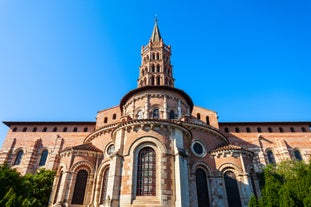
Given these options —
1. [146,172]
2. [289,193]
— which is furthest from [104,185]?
[289,193]

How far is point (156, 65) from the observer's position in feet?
115

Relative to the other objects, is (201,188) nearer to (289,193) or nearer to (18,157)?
(289,193)

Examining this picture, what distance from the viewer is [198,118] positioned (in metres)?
33.4

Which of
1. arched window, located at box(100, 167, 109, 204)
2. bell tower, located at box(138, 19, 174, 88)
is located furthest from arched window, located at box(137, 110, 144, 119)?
bell tower, located at box(138, 19, 174, 88)

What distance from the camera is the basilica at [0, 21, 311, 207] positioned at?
15062 mm

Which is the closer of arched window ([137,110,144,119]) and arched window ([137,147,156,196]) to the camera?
arched window ([137,147,156,196])

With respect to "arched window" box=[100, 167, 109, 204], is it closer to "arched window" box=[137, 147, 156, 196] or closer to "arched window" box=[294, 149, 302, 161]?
"arched window" box=[137, 147, 156, 196]

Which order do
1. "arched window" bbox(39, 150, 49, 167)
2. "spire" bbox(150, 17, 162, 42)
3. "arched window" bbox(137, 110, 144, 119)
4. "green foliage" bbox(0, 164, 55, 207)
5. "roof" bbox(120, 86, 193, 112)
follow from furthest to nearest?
1. "spire" bbox(150, 17, 162, 42)
2. "arched window" bbox(39, 150, 49, 167)
3. "roof" bbox(120, 86, 193, 112)
4. "arched window" bbox(137, 110, 144, 119)
5. "green foliage" bbox(0, 164, 55, 207)

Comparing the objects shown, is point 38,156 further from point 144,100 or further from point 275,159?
point 275,159

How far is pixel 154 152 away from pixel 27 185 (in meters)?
14.3

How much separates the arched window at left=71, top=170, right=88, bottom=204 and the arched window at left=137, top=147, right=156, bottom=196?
7.87 metres

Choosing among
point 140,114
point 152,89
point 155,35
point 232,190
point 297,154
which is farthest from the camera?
point 155,35

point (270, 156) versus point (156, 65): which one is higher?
point (156, 65)

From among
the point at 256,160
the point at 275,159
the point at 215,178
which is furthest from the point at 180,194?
the point at 275,159
